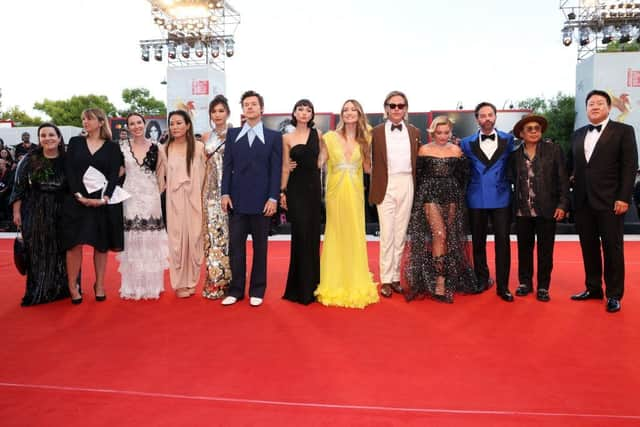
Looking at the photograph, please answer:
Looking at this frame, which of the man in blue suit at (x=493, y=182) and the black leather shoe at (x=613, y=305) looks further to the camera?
the man in blue suit at (x=493, y=182)

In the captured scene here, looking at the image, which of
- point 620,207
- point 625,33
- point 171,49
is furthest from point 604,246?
point 171,49

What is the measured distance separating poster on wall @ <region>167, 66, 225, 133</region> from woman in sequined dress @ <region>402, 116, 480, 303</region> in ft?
49.4

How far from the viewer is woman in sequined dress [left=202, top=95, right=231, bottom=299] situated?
4.45 meters

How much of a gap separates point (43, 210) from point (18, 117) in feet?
191

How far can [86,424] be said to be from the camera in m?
2.20

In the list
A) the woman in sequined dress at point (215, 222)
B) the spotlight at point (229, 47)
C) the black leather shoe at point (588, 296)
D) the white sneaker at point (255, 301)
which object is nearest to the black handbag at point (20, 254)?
the woman in sequined dress at point (215, 222)

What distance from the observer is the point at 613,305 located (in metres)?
3.92

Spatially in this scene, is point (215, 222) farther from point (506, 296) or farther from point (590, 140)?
point (590, 140)

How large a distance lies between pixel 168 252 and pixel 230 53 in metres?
18.6

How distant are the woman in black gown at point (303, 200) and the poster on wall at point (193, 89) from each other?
48.3 ft

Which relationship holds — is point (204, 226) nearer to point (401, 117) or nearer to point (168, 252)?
point (168, 252)

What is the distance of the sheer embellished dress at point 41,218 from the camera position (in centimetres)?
420

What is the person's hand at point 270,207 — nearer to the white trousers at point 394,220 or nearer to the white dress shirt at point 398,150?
the white trousers at point 394,220

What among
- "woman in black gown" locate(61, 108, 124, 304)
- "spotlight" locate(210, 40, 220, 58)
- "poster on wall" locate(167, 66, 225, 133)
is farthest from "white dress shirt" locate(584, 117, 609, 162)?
"spotlight" locate(210, 40, 220, 58)
